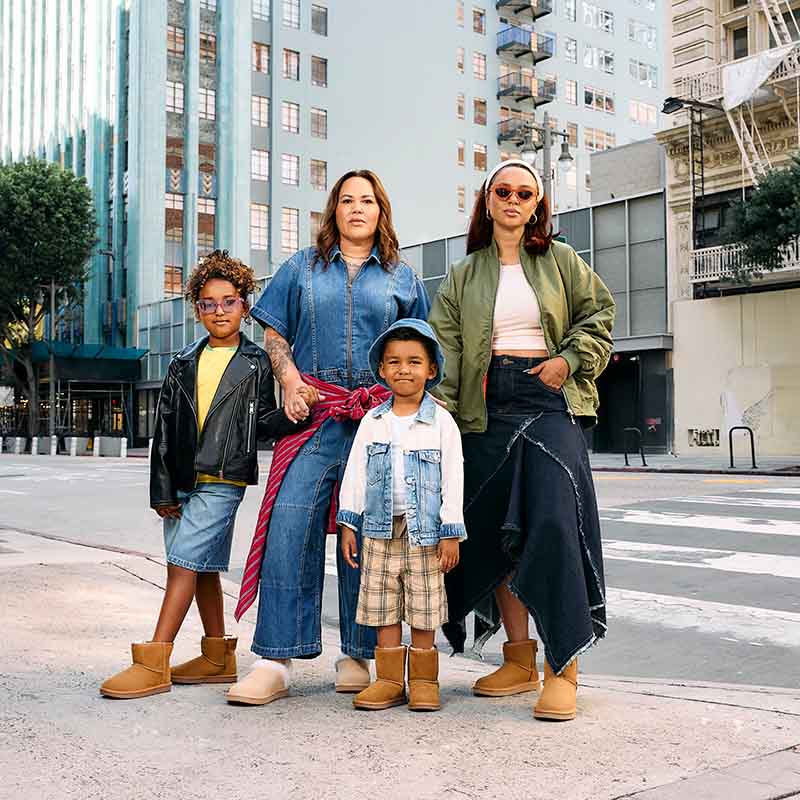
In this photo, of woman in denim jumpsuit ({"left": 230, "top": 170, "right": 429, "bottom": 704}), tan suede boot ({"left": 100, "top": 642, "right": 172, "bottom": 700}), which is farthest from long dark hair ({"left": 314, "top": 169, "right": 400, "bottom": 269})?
tan suede boot ({"left": 100, "top": 642, "right": 172, "bottom": 700})

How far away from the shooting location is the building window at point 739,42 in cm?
2916

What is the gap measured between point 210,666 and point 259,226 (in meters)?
50.4

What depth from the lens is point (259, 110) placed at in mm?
53406

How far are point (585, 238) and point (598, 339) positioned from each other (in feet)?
89.2

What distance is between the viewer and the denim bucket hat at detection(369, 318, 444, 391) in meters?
4.01

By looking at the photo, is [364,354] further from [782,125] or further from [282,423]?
[782,125]

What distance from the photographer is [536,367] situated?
13.6 ft

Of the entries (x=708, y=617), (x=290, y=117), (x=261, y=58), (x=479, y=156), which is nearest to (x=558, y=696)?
(x=708, y=617)

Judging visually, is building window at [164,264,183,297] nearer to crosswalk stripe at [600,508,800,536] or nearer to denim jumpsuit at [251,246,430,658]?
crosswalk stripe at [600,508,800,536]

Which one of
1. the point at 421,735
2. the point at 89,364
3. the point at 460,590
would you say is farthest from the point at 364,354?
the point at 89,364

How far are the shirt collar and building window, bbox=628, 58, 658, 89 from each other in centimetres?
6939

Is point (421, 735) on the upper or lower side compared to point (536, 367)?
lower

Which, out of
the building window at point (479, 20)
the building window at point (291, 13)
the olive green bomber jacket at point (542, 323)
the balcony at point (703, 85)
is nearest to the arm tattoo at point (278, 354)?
the olive green bomber jacket at point (542, 323)

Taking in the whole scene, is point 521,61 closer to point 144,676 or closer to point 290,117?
point 290,117
